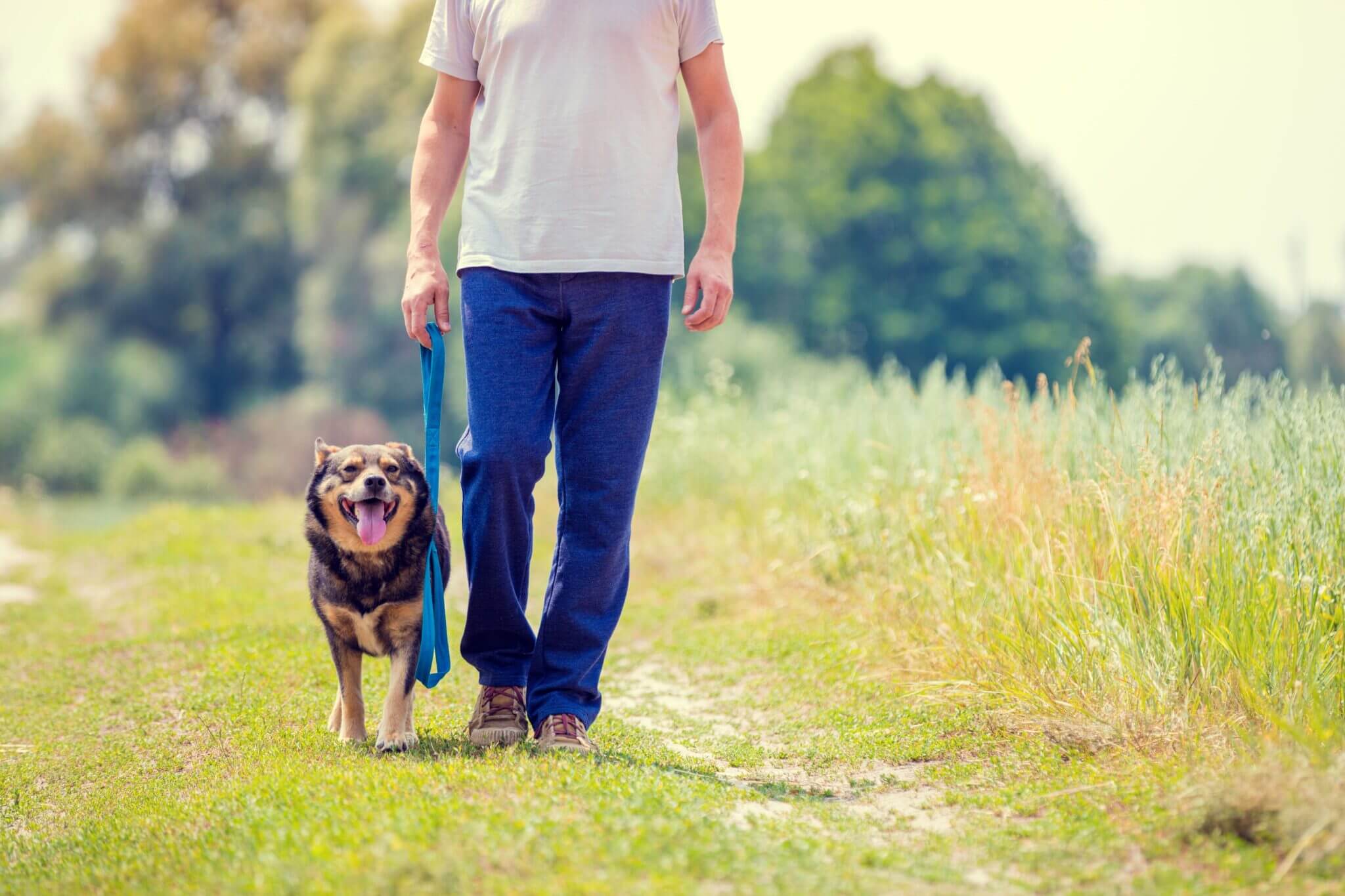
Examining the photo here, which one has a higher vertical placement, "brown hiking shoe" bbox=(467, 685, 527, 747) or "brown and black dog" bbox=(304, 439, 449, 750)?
"brown and black dog" bbox=(304, 439, 449, 750)

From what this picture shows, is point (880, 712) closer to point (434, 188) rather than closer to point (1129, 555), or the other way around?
point (1129, 555)

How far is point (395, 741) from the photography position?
3.75 m

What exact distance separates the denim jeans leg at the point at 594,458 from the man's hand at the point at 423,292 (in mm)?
402

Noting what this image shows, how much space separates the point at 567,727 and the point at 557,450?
83cm

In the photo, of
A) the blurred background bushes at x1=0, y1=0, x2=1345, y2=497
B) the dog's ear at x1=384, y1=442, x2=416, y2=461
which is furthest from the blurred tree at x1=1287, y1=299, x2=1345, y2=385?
the blurred background bushes at x1=0, y1=0, x2=1345, y2=497

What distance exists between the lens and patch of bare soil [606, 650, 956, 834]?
10.7 ft

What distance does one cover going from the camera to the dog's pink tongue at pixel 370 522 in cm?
384

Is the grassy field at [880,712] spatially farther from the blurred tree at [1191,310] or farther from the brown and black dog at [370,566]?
the blurred tree at [1191,310]

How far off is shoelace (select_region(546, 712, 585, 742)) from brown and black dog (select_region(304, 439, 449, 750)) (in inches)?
19.6

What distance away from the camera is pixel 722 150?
3.83 metres

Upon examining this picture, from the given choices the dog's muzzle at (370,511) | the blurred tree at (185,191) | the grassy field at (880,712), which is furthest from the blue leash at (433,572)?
the blurred tree at (185,191)

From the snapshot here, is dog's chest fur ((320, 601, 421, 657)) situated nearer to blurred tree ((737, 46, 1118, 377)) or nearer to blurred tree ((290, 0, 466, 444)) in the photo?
blurred tree ((290, 0, 466, 444))

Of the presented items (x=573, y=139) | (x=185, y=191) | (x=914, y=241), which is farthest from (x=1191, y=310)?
(x=573, y=139)

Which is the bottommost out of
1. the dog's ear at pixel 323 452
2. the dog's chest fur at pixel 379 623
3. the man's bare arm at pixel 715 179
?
the dog's chest fur at pixel 379 623
